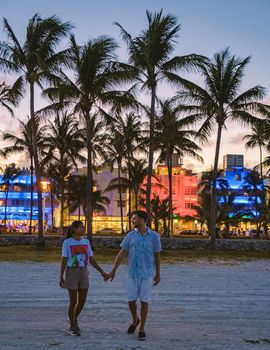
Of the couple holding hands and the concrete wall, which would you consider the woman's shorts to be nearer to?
the couple holding hands

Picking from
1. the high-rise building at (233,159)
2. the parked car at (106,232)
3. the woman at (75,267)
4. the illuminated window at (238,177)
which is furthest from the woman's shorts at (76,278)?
the high-rise building at (233,159)

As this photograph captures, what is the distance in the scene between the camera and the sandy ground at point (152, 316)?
21.7ft

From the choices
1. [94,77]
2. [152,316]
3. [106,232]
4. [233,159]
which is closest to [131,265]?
[152,316]

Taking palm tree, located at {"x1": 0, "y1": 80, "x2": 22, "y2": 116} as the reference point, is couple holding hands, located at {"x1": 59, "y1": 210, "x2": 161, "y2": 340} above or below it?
below

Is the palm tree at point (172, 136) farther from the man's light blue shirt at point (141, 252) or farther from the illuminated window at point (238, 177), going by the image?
the illuminated window at point (238, 177)

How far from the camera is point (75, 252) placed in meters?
7.24

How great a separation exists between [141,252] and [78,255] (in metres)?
0.85

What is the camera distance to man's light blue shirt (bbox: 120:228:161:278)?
7.15 m

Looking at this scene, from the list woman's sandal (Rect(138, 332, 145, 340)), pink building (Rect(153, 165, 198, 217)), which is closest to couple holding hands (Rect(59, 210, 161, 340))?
woman's sandal (Rect(138, 332, 145, 340))

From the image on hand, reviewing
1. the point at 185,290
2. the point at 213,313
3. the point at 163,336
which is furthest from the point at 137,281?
the point at 185,290

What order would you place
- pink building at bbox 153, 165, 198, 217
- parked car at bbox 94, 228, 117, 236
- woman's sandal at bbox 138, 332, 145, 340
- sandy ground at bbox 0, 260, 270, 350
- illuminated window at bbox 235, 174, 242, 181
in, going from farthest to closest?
illuminated window at bbox 235, 174, 242, 181 < pink building at bbox 153, 165, 198, 217 < parked car at bbox 94, 228, 117, 236 < woman's sandal at bbox 138, 332, 145, 340 < sandy ground at bbox 0, 260, 270, 350

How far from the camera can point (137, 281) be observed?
7.16m

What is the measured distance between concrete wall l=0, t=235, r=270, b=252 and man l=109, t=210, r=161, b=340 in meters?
28.4

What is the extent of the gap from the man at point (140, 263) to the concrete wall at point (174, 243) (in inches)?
1118
